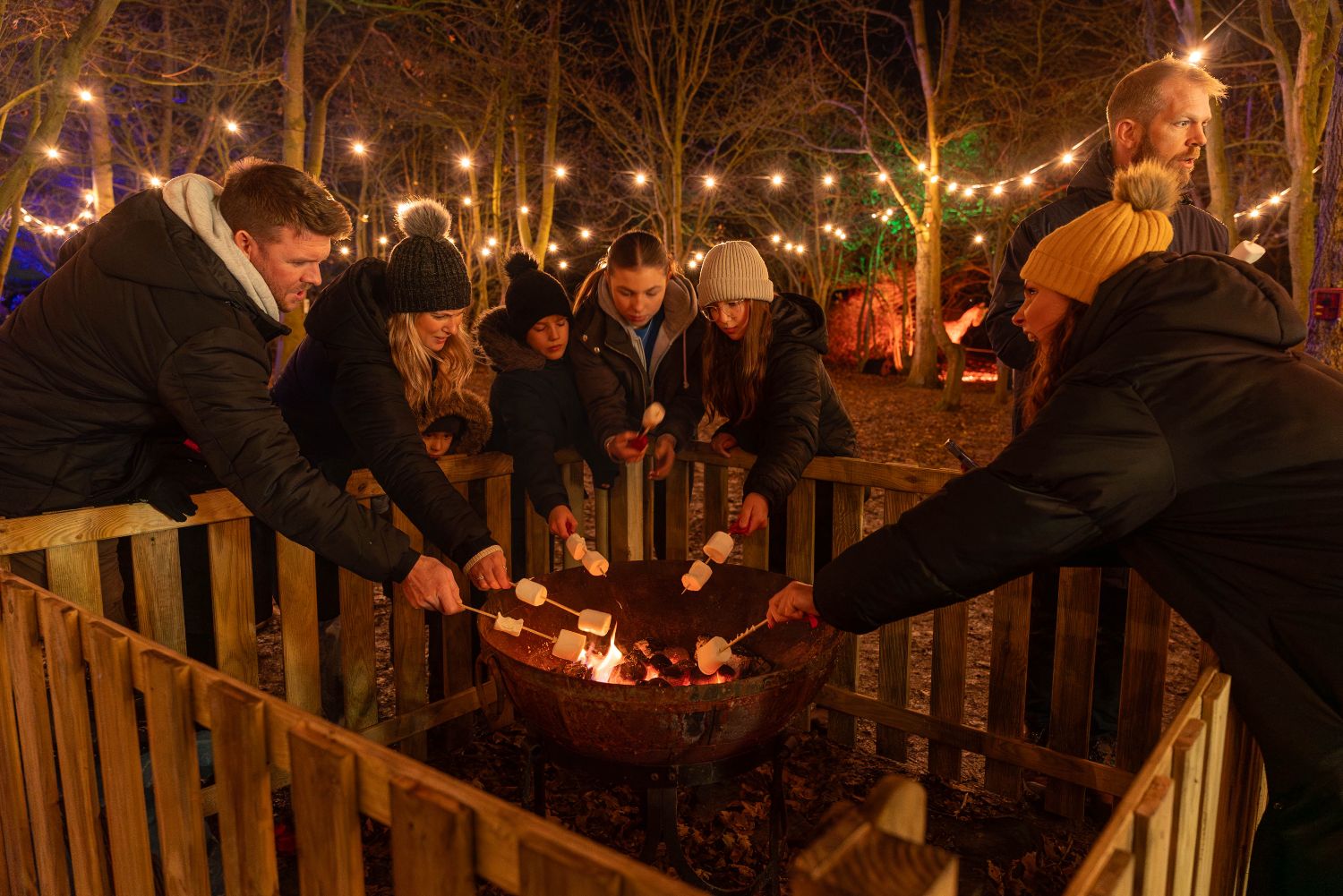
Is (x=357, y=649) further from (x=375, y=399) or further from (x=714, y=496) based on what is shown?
(x=714, y=496)

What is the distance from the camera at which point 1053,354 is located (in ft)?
7.77

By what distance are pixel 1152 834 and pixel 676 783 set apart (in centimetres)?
147

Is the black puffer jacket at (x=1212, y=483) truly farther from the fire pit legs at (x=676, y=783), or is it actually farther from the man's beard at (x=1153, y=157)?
the man's beard at (x=1153, y=157)

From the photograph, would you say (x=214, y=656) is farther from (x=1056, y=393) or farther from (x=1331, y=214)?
(x=1331, y=214)

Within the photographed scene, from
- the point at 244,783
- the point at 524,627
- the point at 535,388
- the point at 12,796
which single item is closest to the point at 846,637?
the point at 524,627

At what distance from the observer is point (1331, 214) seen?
7.21m

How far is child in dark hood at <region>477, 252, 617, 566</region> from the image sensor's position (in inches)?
156

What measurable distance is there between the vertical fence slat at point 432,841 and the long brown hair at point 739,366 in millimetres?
2837

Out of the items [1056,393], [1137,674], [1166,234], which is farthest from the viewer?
[1137,674]

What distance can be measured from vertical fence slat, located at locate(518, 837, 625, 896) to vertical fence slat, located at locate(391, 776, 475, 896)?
111mm

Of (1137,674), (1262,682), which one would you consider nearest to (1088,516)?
(1262,682)

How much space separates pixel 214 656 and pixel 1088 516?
3.10 m

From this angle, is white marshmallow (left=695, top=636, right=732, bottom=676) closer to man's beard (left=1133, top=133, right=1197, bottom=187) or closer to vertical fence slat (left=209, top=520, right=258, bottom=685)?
vertical fence slat (left=209, top=520, right=258, bottom=685)

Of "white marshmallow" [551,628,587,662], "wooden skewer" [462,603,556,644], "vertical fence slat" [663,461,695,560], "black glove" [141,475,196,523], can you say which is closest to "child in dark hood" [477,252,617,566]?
"vertical fence slat" [663,461,695,560]
